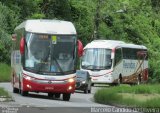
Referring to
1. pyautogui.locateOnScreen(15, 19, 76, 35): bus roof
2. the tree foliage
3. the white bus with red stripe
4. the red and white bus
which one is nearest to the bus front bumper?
the red and white bus

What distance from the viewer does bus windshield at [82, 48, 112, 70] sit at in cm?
5312

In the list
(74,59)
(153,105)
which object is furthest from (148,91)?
(153,105)

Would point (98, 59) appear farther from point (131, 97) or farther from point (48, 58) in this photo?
point (131, 97)

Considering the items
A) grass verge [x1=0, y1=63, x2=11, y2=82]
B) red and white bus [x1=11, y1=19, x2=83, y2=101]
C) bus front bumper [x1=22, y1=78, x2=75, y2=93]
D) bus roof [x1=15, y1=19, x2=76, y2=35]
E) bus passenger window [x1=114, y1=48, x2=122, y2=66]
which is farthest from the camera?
grass verge [x1=0, y1=63, x2=11, y2=82]

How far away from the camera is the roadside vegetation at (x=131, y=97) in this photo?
26.1 meters

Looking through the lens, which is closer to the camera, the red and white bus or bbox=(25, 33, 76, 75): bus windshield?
the red and white bus

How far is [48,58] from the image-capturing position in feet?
101

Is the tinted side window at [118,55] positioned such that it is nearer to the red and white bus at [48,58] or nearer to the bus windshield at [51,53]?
the red and white bus at [48,58]

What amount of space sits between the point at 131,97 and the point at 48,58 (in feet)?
15.3

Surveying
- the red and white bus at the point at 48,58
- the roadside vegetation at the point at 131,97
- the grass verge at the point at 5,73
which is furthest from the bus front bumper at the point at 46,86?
the grass verge at the point at 5,73

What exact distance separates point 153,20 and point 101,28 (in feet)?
41.0

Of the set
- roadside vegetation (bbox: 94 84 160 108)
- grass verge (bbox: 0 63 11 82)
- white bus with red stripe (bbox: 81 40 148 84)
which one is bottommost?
grass verge (bbox: 0 63 11 82)

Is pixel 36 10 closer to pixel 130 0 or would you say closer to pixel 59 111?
pixel 130 0

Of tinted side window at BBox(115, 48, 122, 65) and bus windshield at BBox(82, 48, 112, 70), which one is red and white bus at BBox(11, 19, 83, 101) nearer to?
bus windshield at BBox(82, 48, 112, 70)
